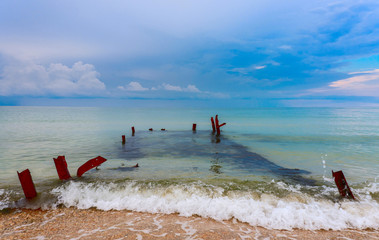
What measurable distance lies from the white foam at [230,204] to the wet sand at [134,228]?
392 millimetres

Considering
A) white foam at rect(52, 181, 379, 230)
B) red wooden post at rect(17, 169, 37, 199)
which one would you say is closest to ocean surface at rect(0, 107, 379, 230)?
white foam at rect(52, 181, 379, 230)

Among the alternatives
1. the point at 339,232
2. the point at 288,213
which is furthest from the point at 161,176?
the point at 339,232

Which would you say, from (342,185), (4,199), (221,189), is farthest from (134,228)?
(342,185)

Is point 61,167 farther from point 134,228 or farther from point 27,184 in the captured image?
point 134,228

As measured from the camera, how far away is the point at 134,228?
6078 mm

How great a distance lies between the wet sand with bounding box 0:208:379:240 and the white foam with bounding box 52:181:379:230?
392 millimetres

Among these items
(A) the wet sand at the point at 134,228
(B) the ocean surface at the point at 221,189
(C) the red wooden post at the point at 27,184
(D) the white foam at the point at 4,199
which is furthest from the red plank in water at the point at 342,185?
(D) the white foam at the point at 4,199

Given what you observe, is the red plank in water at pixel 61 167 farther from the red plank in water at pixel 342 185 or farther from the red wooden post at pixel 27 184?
the red plank in water at pixel 342 185

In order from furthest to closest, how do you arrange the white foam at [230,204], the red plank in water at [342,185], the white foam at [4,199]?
1. the red plank in water at [342,185]
2. the white foam at [4,199]
3. the white foam at [230,204]

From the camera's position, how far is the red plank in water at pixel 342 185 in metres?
7.86

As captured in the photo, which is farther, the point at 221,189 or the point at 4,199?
the point at 221,189

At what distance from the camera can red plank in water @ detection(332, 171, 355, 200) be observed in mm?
7855

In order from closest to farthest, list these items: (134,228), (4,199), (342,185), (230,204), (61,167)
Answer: (134,228)
(230,204)
(342,185)
(4,199)
(61,167)

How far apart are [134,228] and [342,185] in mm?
7553
